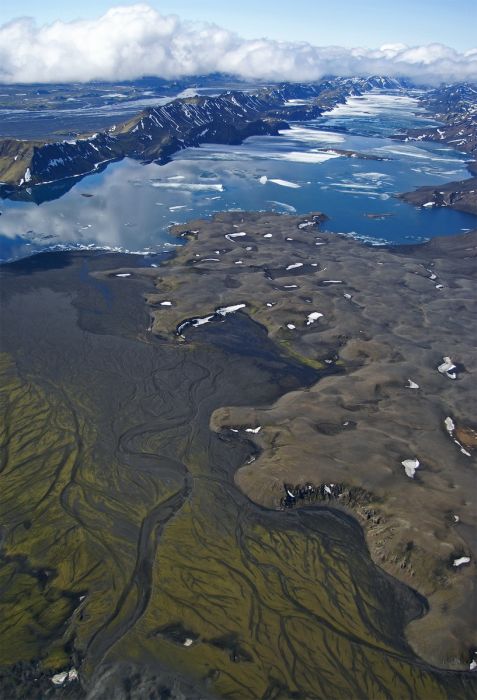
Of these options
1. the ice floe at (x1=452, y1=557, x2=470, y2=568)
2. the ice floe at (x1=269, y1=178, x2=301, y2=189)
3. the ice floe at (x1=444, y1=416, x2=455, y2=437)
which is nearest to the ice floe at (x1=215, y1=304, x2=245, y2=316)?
the ice floe at (x1=444, y1=416, x2=455, y2=437)

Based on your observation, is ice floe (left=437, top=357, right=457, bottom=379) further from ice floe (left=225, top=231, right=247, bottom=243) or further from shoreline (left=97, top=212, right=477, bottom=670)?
ice floe (left=225, top=231, right=247, bottom=243)

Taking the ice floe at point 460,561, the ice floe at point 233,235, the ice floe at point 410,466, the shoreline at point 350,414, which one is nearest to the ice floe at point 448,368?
the shoreline at point 350,414

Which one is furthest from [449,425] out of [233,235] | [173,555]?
[233,235]

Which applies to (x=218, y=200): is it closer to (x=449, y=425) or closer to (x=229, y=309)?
(x=229, y=309)

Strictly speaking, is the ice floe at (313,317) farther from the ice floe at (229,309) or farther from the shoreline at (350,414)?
the ice floe at (229,309)

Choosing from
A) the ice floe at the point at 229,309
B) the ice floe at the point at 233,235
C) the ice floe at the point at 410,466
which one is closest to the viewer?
the ice floe at the point at 410,466
